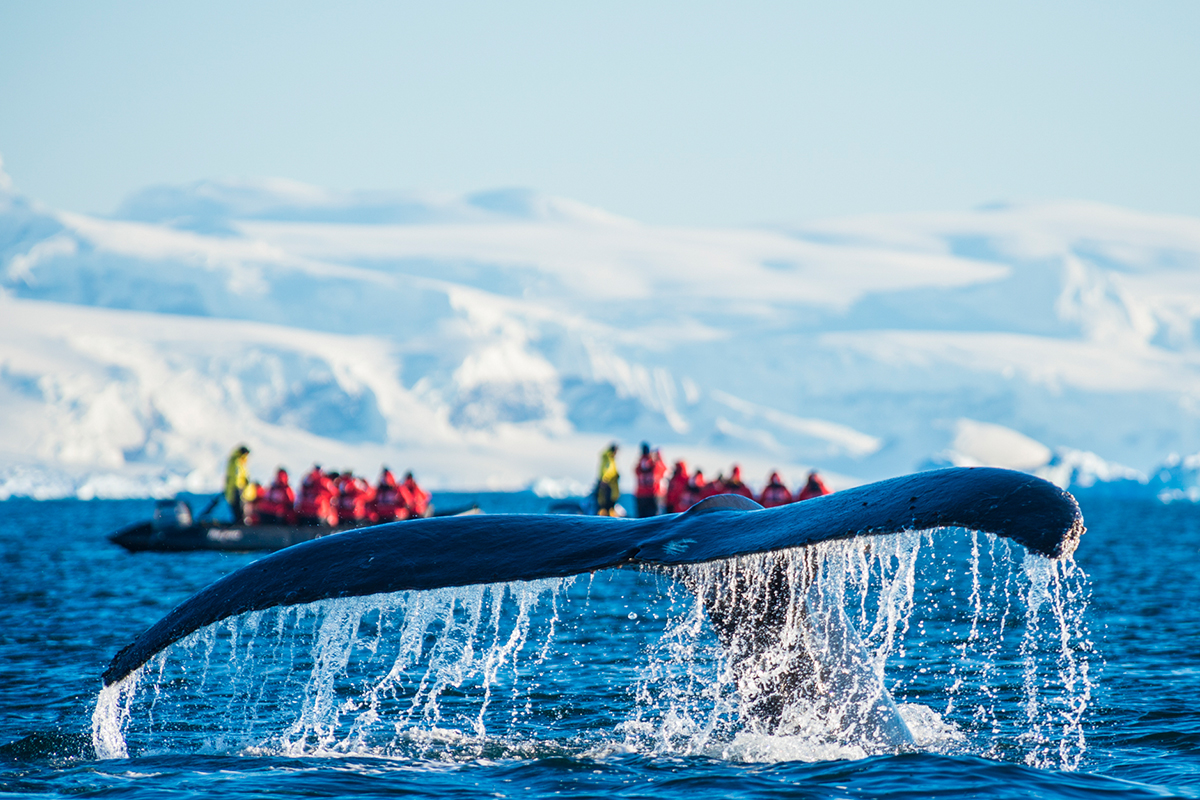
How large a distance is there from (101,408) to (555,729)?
133509 millimetres

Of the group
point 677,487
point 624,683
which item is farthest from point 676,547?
point 677,487

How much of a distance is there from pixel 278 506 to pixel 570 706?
54.9 feet

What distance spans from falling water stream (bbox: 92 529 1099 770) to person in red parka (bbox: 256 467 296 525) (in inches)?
441

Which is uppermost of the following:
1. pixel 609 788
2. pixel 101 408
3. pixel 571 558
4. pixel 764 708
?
pixel 101 408

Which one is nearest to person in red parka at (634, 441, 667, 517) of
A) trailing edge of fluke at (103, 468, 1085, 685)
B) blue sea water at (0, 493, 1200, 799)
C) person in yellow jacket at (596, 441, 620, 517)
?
person in yellow jacket at (596, 441, 620, 517)

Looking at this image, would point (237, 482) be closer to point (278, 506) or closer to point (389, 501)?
point (278, 506)

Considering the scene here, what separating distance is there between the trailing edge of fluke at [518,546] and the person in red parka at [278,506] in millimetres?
19997

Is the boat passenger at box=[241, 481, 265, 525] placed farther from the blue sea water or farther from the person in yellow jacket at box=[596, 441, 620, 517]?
the blue sea water

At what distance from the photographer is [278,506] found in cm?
2469

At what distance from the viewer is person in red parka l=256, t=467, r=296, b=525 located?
24.6 metres

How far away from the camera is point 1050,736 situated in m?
7.74

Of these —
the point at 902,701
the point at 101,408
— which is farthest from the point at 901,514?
the point at 101,408

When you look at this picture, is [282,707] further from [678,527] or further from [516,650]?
[678,527]

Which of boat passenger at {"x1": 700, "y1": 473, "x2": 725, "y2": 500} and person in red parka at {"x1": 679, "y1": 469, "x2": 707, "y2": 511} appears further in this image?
person in red parka at {"x1": 679, "y1": 469, "x2": 707, "y2": 511}
